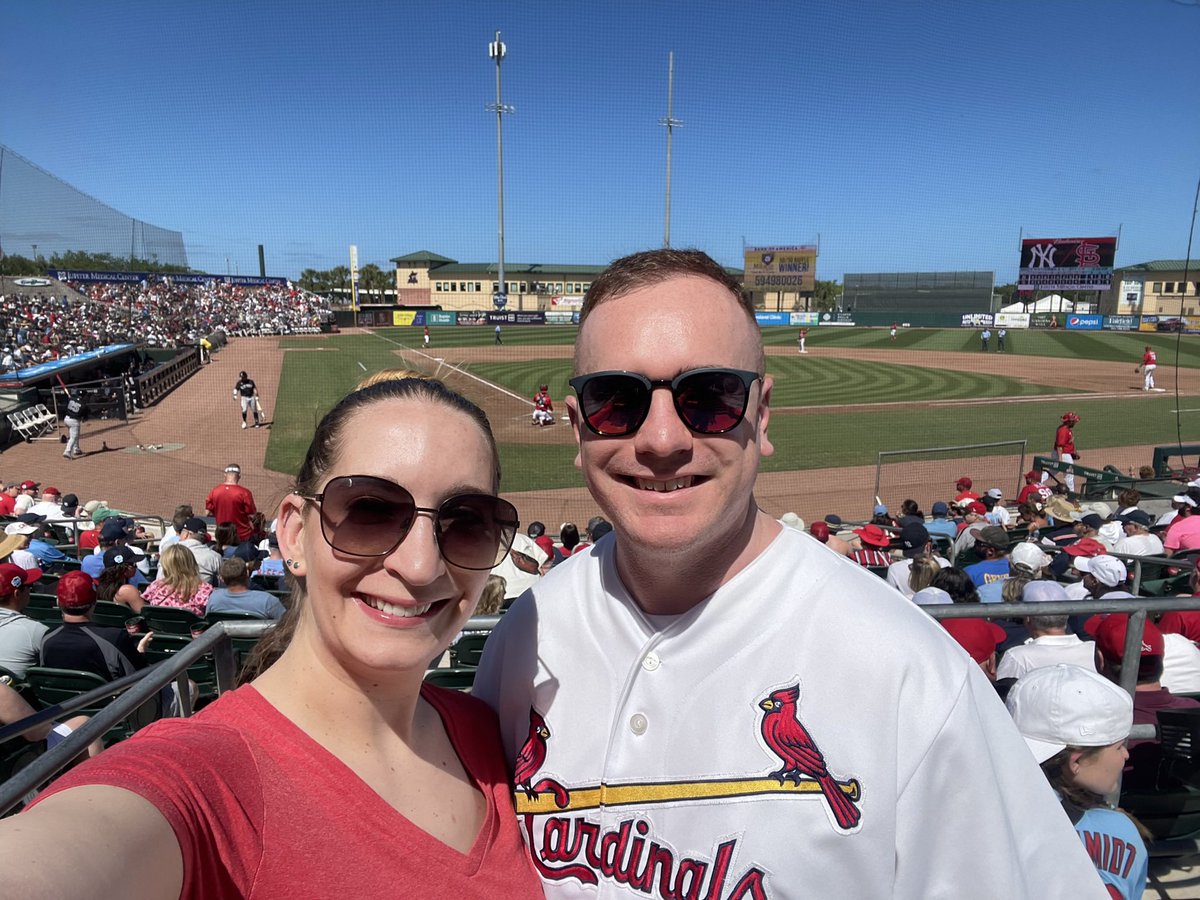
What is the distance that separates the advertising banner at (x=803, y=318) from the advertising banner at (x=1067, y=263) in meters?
17.6

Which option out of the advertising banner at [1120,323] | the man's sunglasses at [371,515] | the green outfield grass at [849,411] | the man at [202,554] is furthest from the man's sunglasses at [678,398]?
the advertising banner at [1120,323]

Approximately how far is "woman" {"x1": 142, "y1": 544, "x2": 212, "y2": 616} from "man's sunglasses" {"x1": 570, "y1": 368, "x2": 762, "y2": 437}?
5.32m

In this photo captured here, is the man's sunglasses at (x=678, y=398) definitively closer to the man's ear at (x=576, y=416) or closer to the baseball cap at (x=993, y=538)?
the man's ear at (x=576, y=416)

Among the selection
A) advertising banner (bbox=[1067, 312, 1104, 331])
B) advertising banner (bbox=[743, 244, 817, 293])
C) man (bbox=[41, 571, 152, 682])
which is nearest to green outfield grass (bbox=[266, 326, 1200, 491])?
man (bbox=[41, 571, 152, 682])

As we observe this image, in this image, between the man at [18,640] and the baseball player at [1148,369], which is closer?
the man at [18,640]

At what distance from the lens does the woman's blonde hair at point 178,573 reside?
579 centimetres

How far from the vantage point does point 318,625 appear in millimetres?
1366

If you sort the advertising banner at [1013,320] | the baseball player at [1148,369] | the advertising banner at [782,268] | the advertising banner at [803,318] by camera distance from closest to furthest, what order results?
the baseball player at [1148,369] < the advertising banner at [1013,320] < the advertising banner at [803,318] < the advertising banner at [782,268]

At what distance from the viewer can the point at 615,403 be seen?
156cm

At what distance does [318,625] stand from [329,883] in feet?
1.39

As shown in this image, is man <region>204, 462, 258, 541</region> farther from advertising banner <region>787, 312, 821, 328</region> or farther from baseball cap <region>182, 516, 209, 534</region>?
advertising banner <region>787, 312, 821, 328</region>

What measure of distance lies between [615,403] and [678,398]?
0.14 metres

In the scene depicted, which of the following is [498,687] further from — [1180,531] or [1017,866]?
[1180,531]

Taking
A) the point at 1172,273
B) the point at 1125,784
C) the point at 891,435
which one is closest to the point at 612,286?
the point at 1125,784
